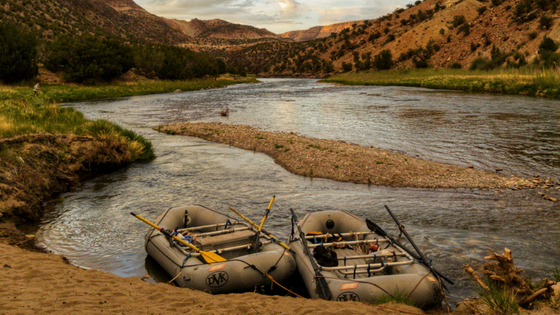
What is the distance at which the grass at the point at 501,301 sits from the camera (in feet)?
17.2

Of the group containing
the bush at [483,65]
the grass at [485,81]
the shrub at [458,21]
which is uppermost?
the shrub at [458,21]

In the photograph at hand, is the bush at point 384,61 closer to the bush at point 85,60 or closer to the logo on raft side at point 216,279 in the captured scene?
the bush at point 85,60

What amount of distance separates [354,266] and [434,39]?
8497 centimetres

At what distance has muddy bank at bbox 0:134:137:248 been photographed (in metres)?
9.95

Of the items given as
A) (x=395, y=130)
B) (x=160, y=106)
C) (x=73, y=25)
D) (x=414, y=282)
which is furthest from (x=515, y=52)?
(x=73, y=25)

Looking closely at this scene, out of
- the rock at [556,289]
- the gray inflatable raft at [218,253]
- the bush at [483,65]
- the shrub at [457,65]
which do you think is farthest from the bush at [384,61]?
the rock at [556,289]

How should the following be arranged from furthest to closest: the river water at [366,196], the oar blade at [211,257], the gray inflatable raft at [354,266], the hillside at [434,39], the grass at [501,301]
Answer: the hillside at [434,39]
the river water at [366,196]
the oar blade at [211,257]
the gray inflatable raft at [354,266]
the grass at [501,301]

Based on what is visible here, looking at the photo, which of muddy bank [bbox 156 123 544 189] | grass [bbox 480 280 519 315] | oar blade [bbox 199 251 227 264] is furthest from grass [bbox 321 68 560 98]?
oar blade [bbox 199 251 227 264]

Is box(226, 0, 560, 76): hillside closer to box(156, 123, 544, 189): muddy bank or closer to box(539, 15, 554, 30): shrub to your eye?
box(539, 15, 554, 30): shrub

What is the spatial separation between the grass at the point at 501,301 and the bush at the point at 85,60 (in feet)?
175

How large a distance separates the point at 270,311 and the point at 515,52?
5805cm

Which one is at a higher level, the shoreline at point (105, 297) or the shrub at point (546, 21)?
the shrub at point (546, 21)

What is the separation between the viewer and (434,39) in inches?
3223

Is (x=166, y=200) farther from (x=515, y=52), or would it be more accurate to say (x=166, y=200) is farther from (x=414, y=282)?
(x=515, y=52)
